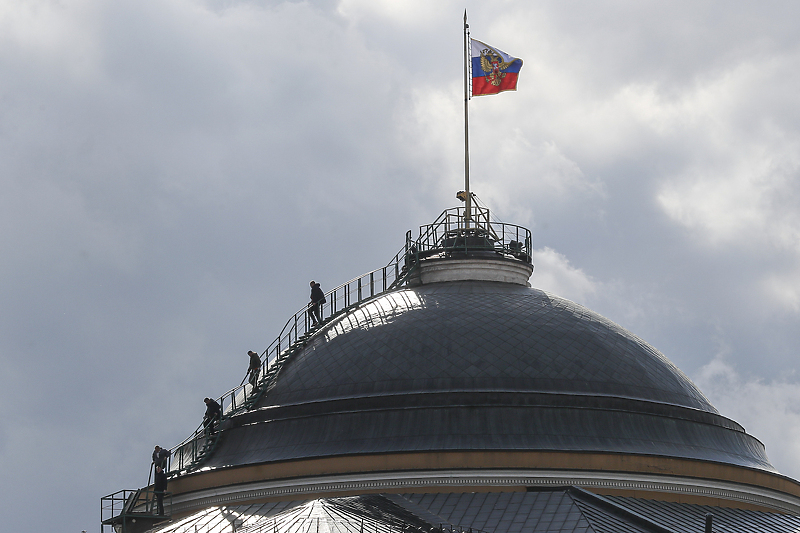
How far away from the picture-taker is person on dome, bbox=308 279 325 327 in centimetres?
4000

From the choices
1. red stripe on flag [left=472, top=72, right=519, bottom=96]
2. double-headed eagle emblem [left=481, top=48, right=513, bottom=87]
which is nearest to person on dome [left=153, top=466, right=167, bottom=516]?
red stripe on flag [left=472, top=72, right=519, bottom=96]

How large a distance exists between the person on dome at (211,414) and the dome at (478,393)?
0.69 m

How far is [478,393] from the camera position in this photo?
108ft

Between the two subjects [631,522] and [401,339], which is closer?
[631,522]

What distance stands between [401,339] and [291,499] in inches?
230

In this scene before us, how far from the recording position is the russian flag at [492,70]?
145 ft

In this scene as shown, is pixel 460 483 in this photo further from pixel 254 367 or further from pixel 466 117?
pixel 466 117

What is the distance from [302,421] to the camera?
34.0 metres

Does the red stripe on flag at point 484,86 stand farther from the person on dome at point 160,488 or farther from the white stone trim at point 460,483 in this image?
the person on dome at point 160,488

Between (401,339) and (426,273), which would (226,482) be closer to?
(401,339)

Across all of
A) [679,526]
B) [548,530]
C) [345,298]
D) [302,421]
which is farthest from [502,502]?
[345,298]

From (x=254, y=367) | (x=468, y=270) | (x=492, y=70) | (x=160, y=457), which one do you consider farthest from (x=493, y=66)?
(x=160, y=457)

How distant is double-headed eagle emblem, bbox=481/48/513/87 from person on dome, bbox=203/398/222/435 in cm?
1547

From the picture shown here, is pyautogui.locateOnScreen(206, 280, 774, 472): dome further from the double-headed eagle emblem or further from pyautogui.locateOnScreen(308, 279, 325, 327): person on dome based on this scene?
the double-headed eagle emblem
